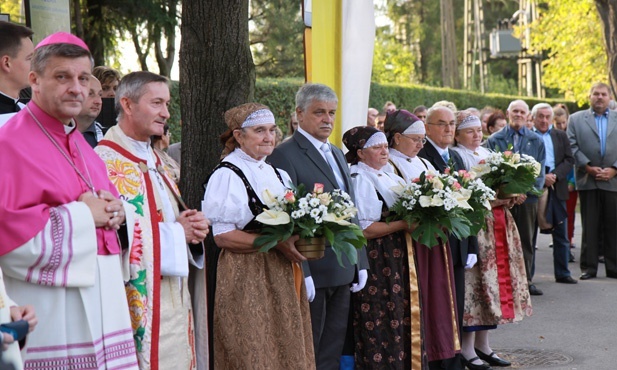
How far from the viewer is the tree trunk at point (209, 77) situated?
6.91 m

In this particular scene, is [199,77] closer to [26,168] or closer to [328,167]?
[328,167]

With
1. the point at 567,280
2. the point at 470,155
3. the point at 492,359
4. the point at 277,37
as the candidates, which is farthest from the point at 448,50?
the point at 492,359

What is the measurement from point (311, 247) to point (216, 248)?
1.13 metres

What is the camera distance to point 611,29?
18.0 metres

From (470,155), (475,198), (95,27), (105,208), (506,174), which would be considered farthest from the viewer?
(95,27)

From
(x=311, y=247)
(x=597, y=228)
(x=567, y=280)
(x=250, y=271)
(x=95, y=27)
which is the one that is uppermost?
(x=95, y=27)

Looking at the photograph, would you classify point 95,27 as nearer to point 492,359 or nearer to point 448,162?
point 448,162

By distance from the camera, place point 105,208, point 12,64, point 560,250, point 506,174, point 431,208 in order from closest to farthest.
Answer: point 105,208, point 12,64, point 431,208, point 506,174, point 560,250

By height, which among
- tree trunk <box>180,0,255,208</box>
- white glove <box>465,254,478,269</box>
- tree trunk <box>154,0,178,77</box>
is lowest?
white glove <box>465,254,478,269</box>

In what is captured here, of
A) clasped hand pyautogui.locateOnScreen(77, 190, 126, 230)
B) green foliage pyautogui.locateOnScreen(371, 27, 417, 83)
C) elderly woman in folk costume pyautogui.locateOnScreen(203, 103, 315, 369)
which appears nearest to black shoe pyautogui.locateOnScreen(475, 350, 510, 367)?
elderly woman in folk costume pyautogui.locateOnScreen(203, 103, 315, 369)

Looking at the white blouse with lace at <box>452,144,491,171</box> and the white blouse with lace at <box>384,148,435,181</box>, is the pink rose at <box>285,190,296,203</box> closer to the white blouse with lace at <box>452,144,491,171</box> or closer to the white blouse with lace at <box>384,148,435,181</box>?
the white blouse with lace at <box>384,148,435,181</box>

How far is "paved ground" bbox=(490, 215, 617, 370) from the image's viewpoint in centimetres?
887

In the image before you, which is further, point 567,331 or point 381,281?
point 567,331

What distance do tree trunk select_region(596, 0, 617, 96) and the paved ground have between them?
5.74m
